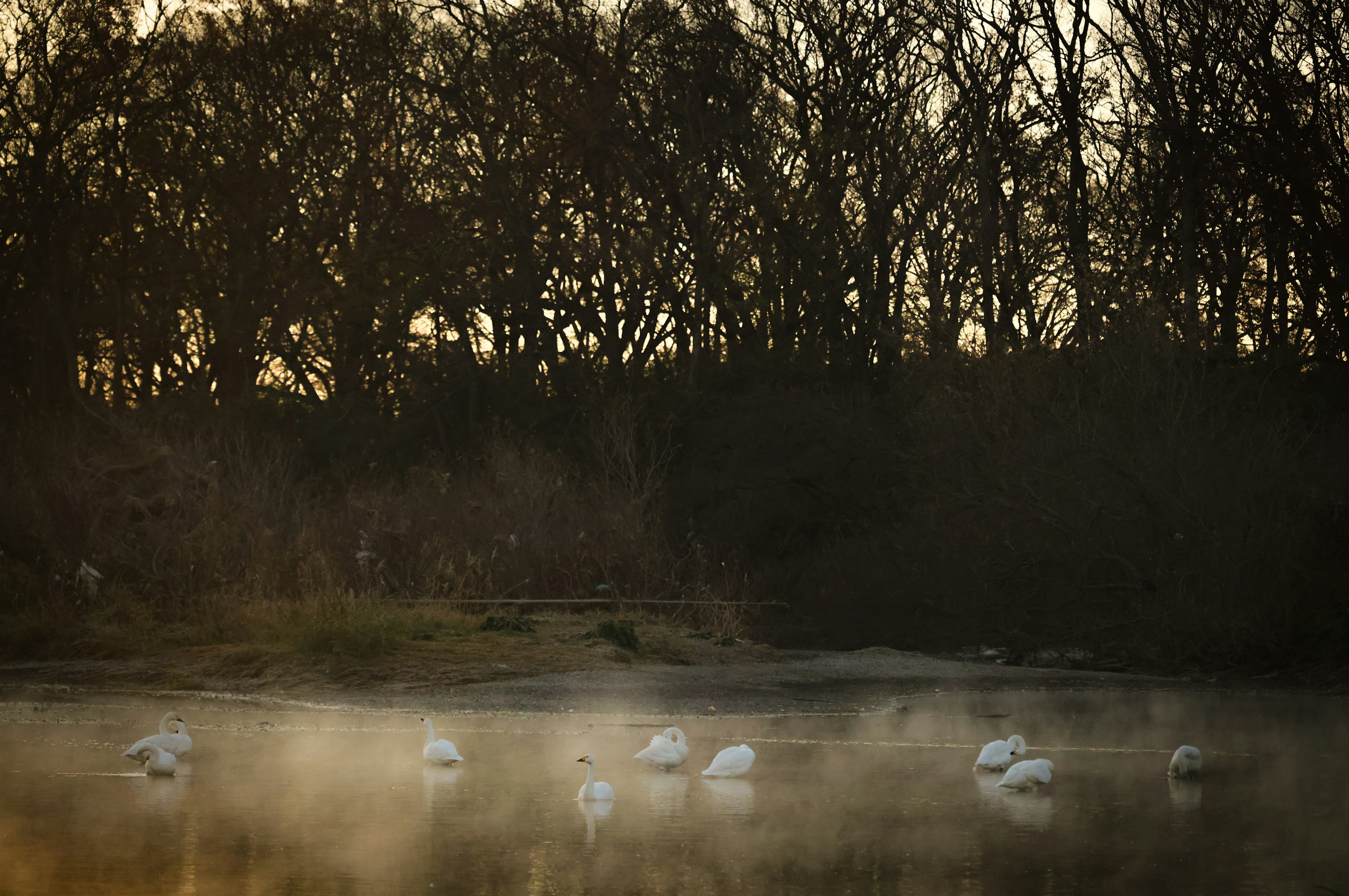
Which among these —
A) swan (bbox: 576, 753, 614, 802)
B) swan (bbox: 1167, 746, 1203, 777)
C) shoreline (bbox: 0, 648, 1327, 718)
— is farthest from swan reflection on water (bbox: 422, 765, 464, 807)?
swan (bbox: 1167, 746, 1203, 777)

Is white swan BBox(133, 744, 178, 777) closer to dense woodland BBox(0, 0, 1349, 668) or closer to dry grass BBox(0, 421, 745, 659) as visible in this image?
dry grass BBox(0, 421, 745, 659)

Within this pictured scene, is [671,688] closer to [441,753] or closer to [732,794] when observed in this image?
[441,753]

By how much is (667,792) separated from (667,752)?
3.37 feet

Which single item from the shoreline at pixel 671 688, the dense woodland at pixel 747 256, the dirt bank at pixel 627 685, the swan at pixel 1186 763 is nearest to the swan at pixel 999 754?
the swan at pixel 1186 763

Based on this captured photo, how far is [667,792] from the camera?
12062 mm

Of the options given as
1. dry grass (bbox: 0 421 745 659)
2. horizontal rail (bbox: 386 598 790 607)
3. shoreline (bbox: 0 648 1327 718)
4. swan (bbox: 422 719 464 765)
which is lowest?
shoreline (bbox: 0 648 1327 718)

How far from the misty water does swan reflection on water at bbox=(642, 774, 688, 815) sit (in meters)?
0.03

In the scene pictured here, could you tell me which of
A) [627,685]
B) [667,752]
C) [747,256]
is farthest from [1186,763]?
[747,256]

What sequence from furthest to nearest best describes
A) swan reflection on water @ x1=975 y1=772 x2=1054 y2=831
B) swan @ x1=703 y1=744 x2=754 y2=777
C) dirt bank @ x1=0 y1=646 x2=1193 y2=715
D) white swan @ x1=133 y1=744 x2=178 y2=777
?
dirt bank @ x1=0 y1=646 x2=1193 y2=715, swan @ x1=703 y1=744 x2=754 y2=777, white swan @ x1=133 y1=744 x2=178 y2=777, swan reflection on water @ x1=975 y1=772 x2=1054 y2=831

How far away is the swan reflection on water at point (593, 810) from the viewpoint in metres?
10.4

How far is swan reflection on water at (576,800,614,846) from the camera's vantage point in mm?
10383

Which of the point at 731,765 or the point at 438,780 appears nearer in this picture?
the point at 438,780

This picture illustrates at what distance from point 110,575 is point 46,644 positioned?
2.47 m

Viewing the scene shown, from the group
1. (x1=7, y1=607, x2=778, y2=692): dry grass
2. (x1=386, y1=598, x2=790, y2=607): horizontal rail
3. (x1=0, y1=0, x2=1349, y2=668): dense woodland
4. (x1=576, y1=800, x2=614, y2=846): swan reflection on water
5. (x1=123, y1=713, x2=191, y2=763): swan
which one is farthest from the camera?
(x1=0, y1=0, x2=1349, y2=668): dense woodland
